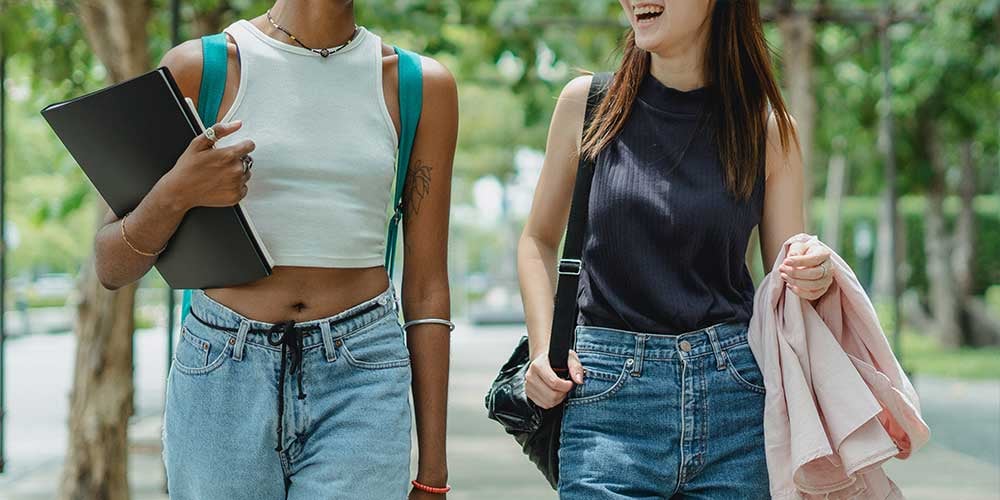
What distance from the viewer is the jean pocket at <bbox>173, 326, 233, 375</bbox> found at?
102 inches

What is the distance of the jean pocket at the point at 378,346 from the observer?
2.63m

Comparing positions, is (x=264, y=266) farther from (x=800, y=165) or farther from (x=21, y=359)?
(x=21, y=359)

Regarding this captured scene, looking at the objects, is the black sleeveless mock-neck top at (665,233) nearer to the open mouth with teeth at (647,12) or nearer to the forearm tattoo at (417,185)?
the open mouth with teeth at (647,12)

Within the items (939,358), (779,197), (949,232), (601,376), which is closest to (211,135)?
(601,376)

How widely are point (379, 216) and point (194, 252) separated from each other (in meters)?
0.35

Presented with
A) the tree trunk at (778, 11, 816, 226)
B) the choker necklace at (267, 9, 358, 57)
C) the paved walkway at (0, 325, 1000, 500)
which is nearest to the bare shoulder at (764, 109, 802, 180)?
the choker necklace at (267, 9, 358, 57)

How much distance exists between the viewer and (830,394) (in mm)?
2785

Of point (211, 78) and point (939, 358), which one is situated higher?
point (211, 78)

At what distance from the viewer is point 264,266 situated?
257 cm

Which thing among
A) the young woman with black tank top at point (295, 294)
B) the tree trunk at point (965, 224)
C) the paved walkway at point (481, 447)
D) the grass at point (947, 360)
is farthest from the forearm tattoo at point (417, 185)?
the tree trunk at point (965, 224)

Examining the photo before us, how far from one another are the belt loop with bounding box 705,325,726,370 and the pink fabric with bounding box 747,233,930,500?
74 millimetres

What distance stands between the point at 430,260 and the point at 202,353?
0.50 m

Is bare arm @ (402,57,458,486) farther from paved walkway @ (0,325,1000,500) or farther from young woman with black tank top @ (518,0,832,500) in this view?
paved walkway @ (0,325,1000,500)

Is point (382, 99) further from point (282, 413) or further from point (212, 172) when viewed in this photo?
point (282, 413)
